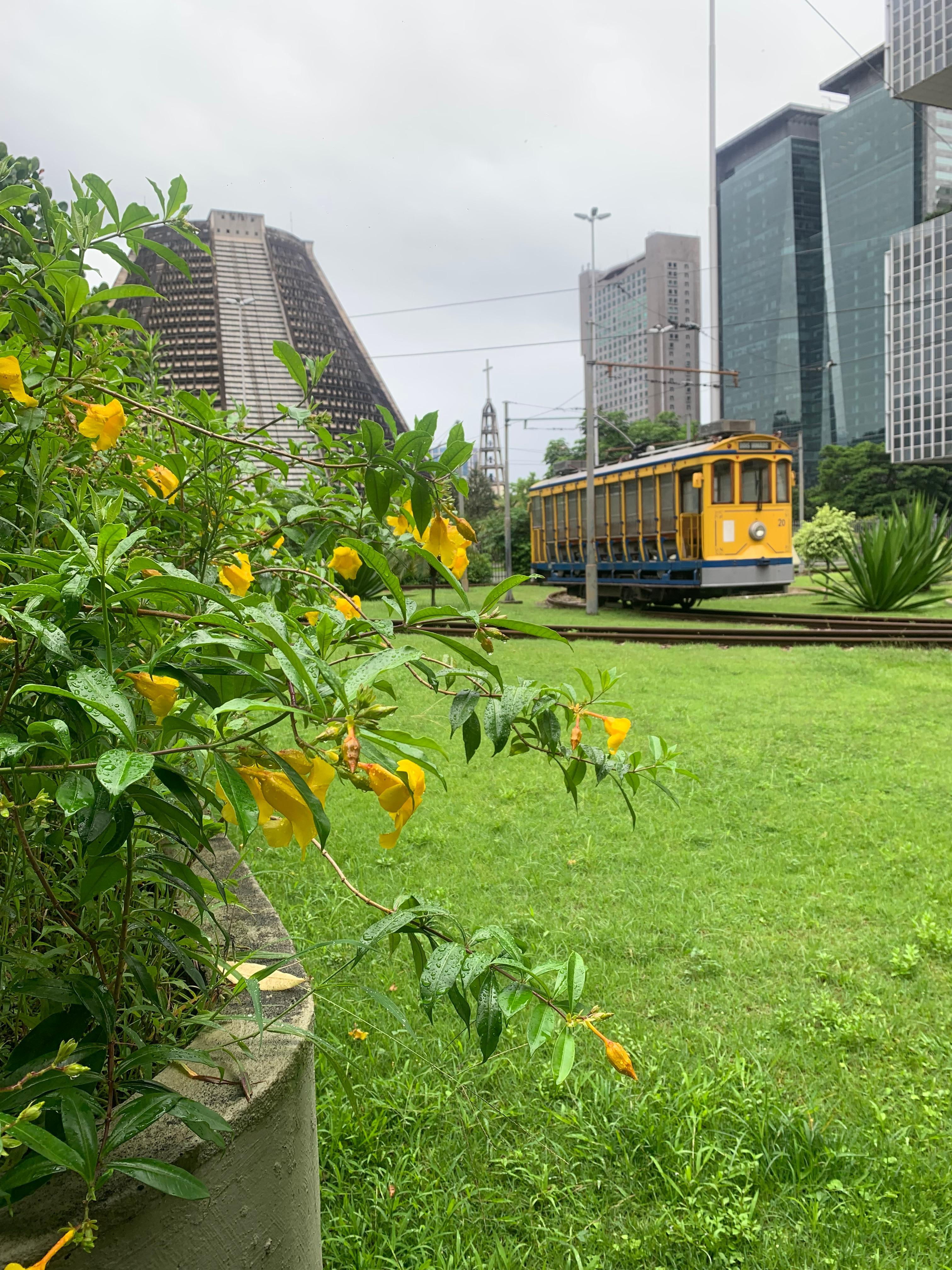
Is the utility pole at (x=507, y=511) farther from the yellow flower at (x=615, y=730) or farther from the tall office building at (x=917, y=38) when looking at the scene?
the tall office building at (x=917, y=38)

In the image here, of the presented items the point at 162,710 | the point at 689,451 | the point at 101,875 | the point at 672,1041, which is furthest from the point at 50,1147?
the point at 689,451

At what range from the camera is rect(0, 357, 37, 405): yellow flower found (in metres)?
0.71

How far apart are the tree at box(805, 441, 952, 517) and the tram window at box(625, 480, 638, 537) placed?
911 inches

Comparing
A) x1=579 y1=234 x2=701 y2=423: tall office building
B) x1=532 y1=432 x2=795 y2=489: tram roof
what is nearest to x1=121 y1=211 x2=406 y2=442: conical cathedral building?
x1=532 y1=432 x2=795 y2=489: tram roof

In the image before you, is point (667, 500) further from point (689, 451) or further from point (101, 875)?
point (101, 875)

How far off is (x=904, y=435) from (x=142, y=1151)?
45.7m

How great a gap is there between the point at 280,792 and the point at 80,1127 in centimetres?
27

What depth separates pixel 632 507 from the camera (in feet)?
36.8

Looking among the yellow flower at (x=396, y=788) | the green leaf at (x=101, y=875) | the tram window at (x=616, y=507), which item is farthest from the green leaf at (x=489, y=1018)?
the tram window at (x=616, y=507)

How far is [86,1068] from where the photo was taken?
523 mm

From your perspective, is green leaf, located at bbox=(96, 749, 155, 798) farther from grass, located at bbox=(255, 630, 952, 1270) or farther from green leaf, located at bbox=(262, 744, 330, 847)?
grass, located at bbox=(255, 630, 952, 1270)

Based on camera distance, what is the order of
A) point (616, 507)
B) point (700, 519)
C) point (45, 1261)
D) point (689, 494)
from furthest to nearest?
point (616, 507) < point (689, 494) < point (700, 519) < point (45, 1261)

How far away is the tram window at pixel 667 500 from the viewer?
10.2 metres

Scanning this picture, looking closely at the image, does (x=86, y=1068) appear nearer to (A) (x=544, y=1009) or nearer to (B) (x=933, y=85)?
(A) (x=544, y=1009)
